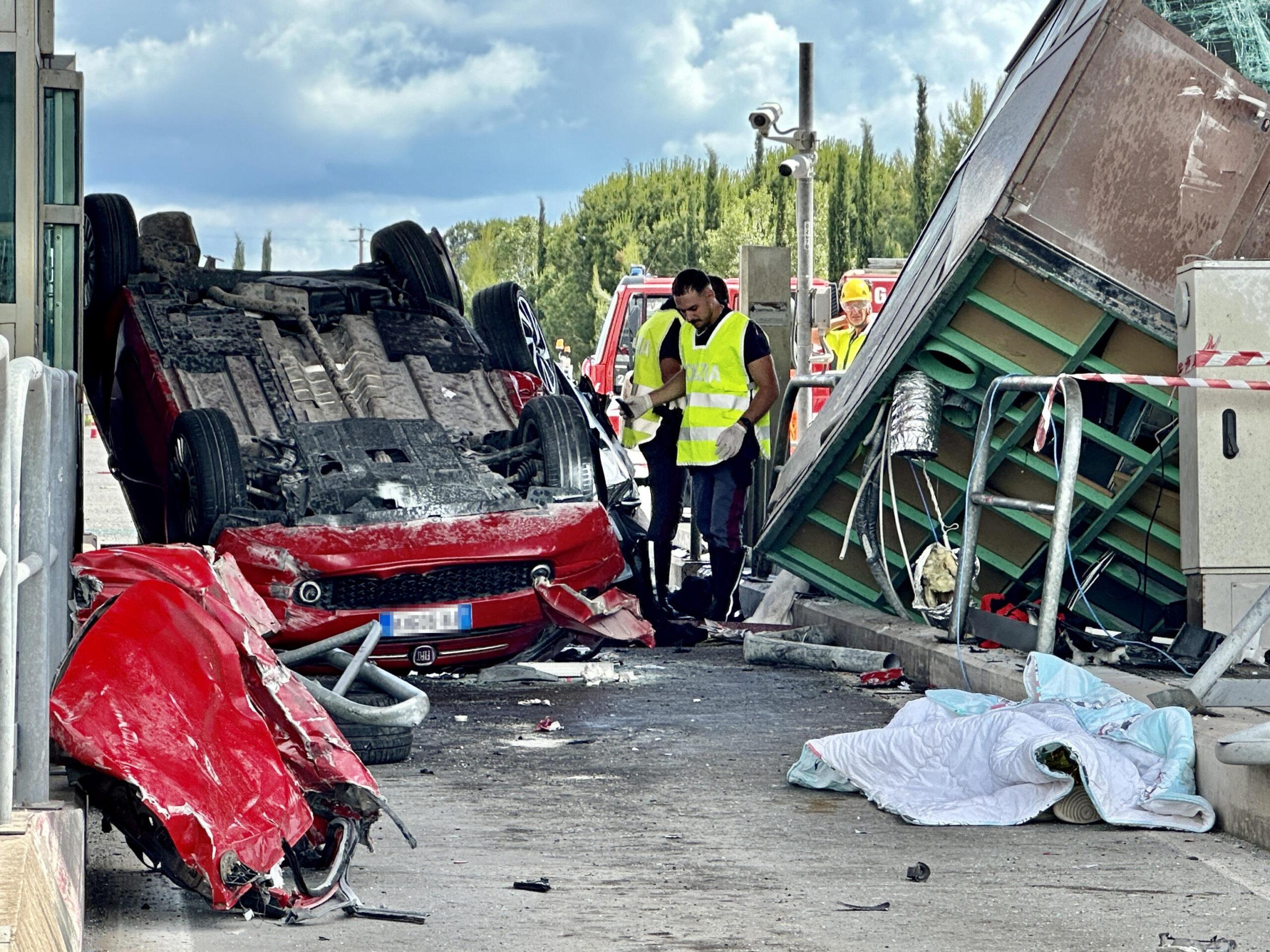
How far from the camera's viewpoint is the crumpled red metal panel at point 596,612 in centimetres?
742

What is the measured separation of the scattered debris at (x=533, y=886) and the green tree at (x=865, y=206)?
161ft

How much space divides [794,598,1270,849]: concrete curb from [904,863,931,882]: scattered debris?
3.14 feet

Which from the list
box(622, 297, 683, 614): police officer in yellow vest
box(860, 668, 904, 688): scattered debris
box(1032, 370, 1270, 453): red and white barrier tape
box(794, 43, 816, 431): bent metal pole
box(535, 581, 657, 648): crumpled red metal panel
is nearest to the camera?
box(1032, 370, 1270, 453): red and white barrier tape

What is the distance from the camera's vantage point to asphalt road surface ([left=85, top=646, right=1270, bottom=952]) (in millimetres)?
3787

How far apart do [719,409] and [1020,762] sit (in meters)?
4.95

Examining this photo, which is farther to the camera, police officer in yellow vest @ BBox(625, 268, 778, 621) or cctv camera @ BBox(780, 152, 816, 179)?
cctv camera @ BBox(780, 152, 816, 179)

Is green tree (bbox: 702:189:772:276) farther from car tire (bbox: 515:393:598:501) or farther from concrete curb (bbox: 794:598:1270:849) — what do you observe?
car tire (bbox: 515:393:598:501)

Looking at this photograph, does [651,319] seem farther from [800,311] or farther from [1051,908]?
[1051,908]

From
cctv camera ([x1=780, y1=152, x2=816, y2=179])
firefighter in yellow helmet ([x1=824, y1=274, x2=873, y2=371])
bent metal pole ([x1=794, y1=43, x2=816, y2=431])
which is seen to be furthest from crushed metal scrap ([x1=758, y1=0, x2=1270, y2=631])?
firefighter in yellow helmet ([x1=824, y1=274, x2=873, y2=371])

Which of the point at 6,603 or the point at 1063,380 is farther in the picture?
the point at 1063,380

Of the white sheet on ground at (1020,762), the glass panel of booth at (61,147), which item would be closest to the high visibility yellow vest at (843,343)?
the white sheet on ground at (1020,762)

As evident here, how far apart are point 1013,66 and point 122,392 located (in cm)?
452

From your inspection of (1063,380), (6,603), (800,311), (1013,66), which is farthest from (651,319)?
(6,603)

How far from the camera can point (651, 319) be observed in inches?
411
